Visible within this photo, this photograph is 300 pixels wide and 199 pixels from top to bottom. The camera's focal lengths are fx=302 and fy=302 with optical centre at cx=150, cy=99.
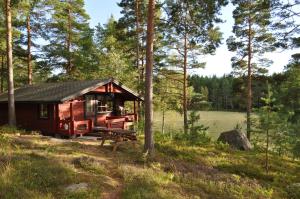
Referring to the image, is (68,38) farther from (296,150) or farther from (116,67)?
(296,150)

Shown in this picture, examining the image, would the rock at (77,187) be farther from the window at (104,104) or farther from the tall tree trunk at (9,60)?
the window at (104,104)

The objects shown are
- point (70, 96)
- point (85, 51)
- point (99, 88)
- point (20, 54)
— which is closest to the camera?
point (70, 96)

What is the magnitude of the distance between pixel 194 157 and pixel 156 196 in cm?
844

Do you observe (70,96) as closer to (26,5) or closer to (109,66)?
(26,5)

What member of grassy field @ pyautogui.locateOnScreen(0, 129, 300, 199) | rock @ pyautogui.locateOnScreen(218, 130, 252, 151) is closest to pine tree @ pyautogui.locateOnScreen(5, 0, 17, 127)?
grassy field @ pyautogui.locateOnScreen(0, 129, 300, 199)

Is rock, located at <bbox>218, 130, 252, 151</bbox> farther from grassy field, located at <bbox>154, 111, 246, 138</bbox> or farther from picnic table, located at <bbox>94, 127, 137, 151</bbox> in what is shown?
picnic table, located at <bbox>94, 127, 137, 151</bbox>

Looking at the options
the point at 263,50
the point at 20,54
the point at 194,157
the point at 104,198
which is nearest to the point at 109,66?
the point at 20,54

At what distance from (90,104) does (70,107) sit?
363 centimetres

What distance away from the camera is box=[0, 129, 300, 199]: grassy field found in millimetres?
8711

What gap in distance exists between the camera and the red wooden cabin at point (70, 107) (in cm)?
1986

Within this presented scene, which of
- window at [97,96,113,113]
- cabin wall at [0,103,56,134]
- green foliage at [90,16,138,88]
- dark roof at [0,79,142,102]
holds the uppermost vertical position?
green foliage at [90,16,138,88]

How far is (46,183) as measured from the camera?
8.92 m

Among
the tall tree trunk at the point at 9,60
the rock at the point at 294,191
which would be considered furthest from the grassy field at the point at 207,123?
the rock at the point at 294,191

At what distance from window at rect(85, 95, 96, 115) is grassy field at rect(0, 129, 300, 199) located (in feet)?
20.6
